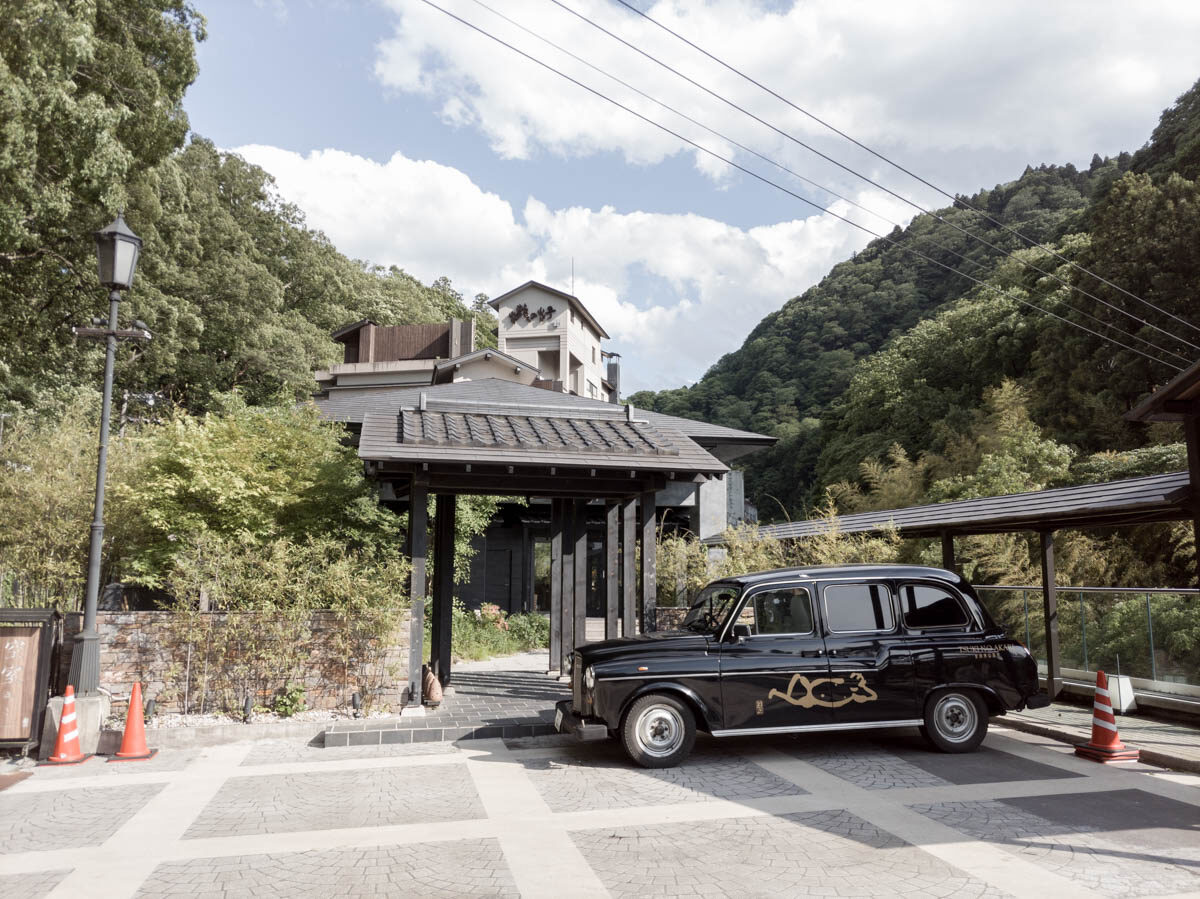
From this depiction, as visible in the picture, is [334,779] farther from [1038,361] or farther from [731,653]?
[1038,361]

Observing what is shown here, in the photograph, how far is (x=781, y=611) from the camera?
771 cm

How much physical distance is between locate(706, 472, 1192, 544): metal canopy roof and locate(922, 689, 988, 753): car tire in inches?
111

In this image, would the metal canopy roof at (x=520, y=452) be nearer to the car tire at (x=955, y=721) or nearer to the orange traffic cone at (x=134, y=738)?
the orange traffic cone at (x=134, y=738)

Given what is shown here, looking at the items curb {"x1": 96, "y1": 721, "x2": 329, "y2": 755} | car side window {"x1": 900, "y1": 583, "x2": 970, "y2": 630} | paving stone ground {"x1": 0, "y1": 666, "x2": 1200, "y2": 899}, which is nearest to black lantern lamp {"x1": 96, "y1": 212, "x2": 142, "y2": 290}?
curb {"x1": 96, "y1": 721, "x2": 329, "y2": 755}

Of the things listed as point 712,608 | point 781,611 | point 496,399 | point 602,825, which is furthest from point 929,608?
point 496,399

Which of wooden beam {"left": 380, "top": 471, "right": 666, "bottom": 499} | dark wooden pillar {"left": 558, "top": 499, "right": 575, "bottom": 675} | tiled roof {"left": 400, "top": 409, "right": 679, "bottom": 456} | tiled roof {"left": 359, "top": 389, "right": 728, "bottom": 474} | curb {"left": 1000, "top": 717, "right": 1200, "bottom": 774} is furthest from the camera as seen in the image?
dark wooden pillar {"left": 558, "top": 499, "right": 575, "bottom": 675}

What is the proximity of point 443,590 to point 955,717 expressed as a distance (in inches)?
270

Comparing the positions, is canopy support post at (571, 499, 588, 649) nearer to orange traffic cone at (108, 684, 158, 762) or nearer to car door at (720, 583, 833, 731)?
car door at (720, 583, 833, 731)

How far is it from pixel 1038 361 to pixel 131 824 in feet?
97.3

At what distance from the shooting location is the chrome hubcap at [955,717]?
25.3 feet

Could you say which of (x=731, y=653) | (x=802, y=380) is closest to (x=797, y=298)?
(x=802, y=380)

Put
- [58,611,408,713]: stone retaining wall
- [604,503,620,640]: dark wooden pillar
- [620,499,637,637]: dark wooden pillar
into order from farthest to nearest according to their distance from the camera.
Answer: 1. [604,503,620,640]: dark wooden pillar
2. [620,499,637,637]: dark wooden pillar
3. [58,611,408,713]: stone retaining wall

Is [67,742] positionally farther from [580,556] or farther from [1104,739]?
[1104,739]

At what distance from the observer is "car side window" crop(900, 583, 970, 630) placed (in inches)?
312
